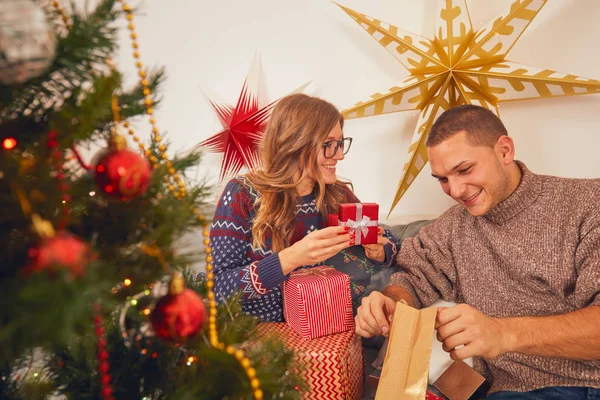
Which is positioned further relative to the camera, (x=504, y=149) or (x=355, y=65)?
(x=355, y=65)

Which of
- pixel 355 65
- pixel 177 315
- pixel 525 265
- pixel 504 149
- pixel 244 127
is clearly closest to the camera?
pixel 177 315

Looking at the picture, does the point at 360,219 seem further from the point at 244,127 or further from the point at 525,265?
the point at 244,127

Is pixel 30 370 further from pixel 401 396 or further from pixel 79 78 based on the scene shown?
pixel 401 396

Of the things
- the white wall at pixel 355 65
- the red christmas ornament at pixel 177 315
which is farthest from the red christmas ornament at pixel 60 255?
the white wall at pixel 355 65

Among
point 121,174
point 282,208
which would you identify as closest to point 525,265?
point 282,208

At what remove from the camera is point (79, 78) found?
0.54 m

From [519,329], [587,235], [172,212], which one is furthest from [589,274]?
[172,212]

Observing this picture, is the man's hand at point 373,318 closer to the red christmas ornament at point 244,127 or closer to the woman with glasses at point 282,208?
the woman with glasses at point 282,208

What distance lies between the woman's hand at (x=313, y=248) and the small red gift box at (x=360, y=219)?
0.04m

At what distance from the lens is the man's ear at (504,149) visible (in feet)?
4.55

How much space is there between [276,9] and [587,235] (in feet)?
5.76

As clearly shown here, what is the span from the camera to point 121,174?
529 millimetres

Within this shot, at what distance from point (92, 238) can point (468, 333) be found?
86 cm

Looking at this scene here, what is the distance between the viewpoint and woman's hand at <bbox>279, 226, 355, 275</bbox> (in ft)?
4.50
